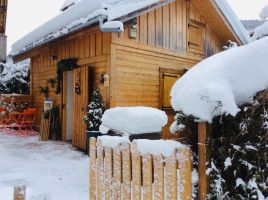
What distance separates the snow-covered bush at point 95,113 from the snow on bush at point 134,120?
5.42 ft

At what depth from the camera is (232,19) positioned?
10.6m

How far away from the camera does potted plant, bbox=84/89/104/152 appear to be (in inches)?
271

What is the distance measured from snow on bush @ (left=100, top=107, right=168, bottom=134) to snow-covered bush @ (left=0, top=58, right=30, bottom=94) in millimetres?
9908

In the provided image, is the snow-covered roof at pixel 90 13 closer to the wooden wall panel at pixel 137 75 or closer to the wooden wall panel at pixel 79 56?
the wooden wall panel at pixel 79 56

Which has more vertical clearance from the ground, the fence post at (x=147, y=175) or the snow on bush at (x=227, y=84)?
the snow on bush at (x=227, y=84)

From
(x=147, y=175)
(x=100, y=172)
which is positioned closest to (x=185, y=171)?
(x=147, y=175)

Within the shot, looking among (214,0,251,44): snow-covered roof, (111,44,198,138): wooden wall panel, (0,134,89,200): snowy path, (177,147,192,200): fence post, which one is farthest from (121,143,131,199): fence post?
(214,0,251,44): snow-covered roof

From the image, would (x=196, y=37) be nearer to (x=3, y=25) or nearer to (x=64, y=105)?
(x=64, y=105)

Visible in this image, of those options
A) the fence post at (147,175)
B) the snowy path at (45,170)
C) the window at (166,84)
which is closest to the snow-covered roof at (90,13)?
the window at (166,84)

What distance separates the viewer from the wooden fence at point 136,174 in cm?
232

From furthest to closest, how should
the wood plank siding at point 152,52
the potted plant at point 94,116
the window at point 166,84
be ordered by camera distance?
1. the window at point 166,84
2. the wood plank siding at point 152,52
3. the potted plant at point 94,116

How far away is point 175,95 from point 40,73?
9.84 m

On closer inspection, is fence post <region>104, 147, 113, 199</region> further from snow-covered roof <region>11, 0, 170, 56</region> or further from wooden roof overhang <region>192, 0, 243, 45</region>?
wooden roof overhang <region>192, 0, 243, 45</region>

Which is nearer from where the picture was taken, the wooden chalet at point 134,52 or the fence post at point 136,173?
the fence post at point 136,173
